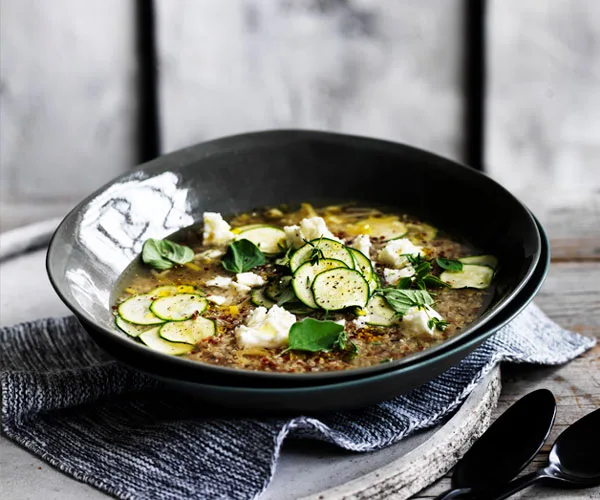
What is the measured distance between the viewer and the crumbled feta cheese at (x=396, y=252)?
10.3 feet

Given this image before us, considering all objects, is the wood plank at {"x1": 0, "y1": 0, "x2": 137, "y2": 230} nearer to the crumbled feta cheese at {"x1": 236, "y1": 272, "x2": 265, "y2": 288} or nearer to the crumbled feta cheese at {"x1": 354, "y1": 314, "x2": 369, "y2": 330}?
the crumbled feta cheese at {"x1": 236, "y1": 272, "x2": 265, "y2": 288}

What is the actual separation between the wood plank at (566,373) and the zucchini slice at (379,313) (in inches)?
18.8

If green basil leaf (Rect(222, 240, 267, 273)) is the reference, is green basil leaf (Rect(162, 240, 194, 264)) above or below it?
below

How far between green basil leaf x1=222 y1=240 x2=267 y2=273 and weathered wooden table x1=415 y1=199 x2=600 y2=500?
93 centimetres

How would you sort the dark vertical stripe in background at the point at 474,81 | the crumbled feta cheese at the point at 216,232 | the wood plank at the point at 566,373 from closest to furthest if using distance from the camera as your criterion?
1. the wood plank at the point at 566,373
2. the crumbled feta cheese at the point at 216,232
3. the dark vertical stripe in background at the point at 474,81

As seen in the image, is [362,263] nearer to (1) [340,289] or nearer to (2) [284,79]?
(1) [340,289]

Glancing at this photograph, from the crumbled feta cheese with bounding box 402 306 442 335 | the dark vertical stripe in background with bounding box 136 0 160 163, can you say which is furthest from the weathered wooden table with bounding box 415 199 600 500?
the dark vertical stripe in background with bounding box 136 0 160 163

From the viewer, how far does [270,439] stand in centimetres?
245

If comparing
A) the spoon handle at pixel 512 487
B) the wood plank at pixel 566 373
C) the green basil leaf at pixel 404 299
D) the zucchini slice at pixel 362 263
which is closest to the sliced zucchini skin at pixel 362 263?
the zucchini slice at pixel 362 263

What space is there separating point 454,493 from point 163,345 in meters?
0.92

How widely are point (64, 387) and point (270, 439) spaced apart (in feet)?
2.42

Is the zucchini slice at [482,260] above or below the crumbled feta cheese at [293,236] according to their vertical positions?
below

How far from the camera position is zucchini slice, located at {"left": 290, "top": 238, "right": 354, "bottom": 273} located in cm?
302

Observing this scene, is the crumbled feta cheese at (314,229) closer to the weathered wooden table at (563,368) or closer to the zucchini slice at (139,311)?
the zucchini slice at (139,311)
